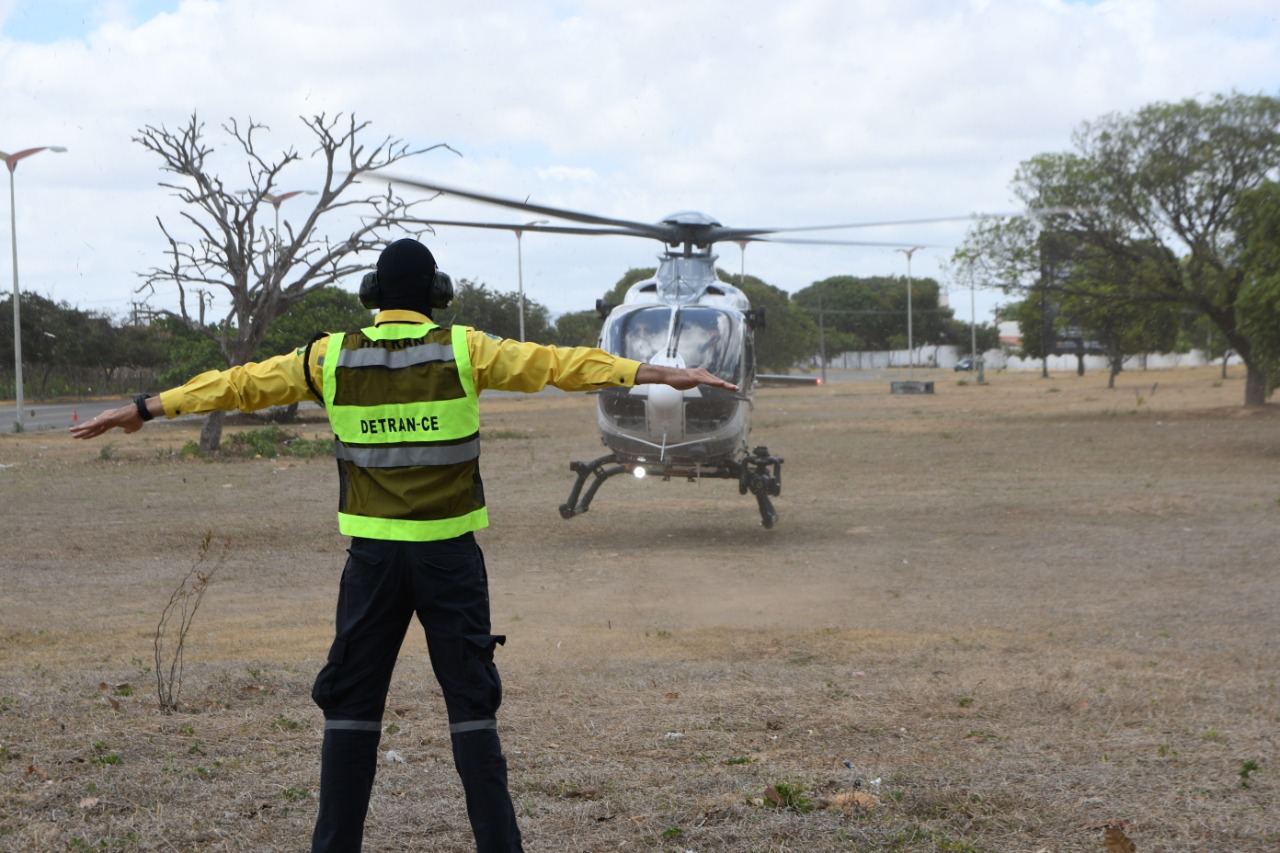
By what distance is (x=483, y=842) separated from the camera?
3.71 meters

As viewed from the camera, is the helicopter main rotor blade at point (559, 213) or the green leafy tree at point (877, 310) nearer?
the helicopter main rotor blade at point (559, 213)

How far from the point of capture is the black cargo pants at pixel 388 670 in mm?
3770

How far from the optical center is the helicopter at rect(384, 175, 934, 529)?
12.6 m

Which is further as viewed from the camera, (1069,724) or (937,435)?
(937,435)

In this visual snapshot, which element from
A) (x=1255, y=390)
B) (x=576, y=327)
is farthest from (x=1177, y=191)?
(x=576, y=327)

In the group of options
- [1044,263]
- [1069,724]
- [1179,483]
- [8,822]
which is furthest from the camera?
[1044,263]

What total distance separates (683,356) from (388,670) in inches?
360

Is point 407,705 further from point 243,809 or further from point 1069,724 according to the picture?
point 1069,724

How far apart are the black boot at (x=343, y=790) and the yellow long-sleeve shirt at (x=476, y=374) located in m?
1.06

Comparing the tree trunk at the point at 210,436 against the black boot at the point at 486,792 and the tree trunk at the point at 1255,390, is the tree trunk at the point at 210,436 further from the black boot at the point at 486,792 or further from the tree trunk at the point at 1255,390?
the tree trunk at the point at 1255,390

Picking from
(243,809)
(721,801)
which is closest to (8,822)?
(243,809)

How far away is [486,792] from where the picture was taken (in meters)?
3.72

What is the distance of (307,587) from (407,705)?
4.65 meters

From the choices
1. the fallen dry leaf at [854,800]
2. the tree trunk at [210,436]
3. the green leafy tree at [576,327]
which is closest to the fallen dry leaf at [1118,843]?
the fallen dry leaf at [854,800]
